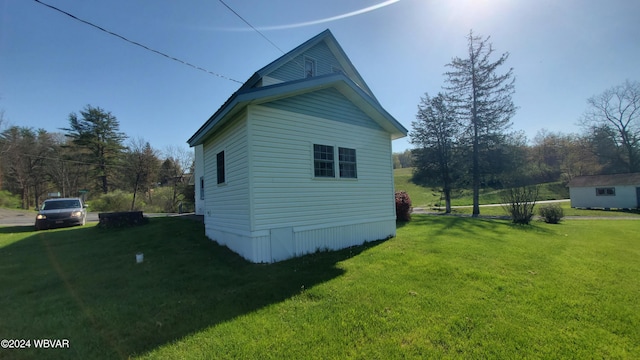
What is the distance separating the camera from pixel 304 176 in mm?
7344

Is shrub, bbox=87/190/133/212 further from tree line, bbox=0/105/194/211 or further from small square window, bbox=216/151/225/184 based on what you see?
small square window, bbox=216/151/225/184

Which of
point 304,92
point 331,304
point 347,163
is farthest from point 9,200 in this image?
point 331,304

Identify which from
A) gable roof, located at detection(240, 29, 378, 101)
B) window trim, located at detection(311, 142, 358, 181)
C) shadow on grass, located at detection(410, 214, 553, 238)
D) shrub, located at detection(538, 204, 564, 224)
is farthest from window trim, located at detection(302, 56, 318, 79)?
shrub, located at detection(538, 204, 564, 224)

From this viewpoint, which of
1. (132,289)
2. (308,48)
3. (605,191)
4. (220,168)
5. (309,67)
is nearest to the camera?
(132,289)

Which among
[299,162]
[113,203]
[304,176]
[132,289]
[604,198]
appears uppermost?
[299,162]

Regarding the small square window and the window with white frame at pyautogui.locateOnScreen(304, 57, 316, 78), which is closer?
the small square window

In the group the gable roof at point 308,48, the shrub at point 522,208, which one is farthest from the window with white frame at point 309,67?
the shrub at point 522,208

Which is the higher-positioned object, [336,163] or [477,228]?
[336,163]

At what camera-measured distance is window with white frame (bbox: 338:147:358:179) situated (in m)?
8.35

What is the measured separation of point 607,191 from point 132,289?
41183 millimetres

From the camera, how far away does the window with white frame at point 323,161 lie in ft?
25.3

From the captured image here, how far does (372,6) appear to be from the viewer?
27.2ft

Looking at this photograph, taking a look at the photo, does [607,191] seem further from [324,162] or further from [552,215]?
[324,162]

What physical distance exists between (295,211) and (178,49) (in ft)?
20.7
